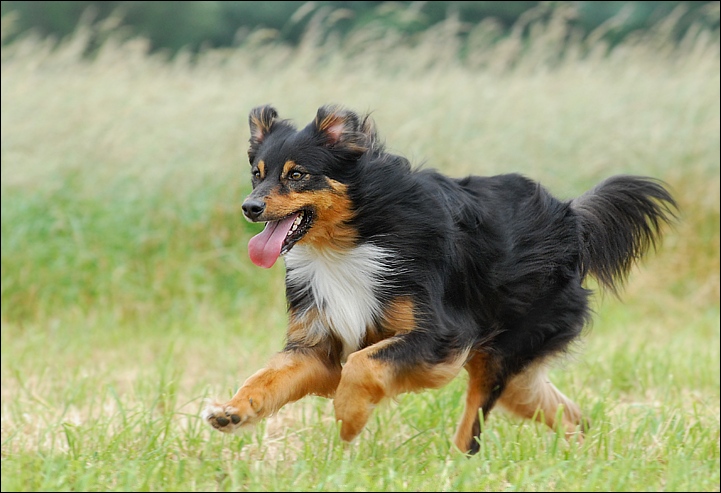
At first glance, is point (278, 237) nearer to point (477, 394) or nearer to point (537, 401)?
point (477, 394)

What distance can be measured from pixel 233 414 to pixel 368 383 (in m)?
0.60

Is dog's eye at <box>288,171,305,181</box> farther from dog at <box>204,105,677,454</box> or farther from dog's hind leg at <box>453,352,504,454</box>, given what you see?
dog's hind leg at <box>453,352,504,454</box>

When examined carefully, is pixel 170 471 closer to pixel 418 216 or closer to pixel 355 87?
pixel 418 216

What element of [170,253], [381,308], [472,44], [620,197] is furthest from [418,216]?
[472,44]

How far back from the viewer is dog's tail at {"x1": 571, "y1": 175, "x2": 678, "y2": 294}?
16.6ft

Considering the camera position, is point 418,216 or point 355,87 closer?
point 418,216

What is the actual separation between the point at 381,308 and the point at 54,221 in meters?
5.81

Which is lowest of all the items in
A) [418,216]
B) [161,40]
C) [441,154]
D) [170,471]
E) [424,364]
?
[170,471]

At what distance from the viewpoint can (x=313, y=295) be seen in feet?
14.8

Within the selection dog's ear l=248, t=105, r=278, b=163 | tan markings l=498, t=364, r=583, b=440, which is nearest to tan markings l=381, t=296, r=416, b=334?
tan markings l=498, t=364, r=583, b=440

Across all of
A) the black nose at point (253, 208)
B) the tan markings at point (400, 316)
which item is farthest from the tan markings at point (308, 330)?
the black nose at point (253, 208)

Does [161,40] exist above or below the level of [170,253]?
above

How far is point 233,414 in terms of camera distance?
3990 millimetres

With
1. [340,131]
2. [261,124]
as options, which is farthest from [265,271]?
[340,131]
